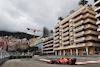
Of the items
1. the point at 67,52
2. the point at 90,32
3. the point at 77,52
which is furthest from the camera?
the point at 67,52

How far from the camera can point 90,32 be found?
42094 millimetres

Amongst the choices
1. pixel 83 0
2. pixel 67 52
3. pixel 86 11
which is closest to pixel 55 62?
pixel 86 11

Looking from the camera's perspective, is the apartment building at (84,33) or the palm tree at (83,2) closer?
the apartment building at (84,33)

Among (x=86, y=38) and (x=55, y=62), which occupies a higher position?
(x=86, y=38)

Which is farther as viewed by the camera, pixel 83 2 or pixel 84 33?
pixel 83 2

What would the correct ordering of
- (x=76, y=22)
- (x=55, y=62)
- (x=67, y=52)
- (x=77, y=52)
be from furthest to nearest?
(x=67, y=52) → (x=76, y=22) → (x=77, y=52) → (x=55, y=62)

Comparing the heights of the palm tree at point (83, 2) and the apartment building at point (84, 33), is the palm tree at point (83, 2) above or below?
above

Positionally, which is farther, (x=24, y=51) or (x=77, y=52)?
(x=24, y=51)

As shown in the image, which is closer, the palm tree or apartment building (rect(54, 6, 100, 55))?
apartment building (rect(54, 6, 100, 55))

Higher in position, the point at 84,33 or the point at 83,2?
the point at 83,2

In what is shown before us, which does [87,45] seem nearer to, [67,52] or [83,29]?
[83,29]

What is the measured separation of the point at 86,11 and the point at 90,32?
11.3m

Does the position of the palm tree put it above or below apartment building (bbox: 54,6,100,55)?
above

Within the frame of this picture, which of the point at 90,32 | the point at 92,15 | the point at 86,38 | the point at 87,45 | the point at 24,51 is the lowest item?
the point at 24,51
